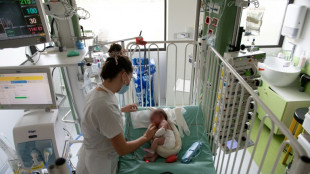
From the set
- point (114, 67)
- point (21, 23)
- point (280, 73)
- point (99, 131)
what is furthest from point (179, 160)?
point (280, 73)

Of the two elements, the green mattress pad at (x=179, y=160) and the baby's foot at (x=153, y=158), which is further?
the baby's foot at (x=153, y=158)

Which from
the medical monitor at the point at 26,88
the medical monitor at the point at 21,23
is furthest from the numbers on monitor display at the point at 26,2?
the medical monitor at the point at 26,88

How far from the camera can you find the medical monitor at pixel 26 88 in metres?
1.68

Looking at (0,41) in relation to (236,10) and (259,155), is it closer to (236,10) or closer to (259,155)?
(236,10)

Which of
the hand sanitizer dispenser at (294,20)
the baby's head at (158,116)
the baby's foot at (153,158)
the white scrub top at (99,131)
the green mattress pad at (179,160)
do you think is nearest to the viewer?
the white scrub top at (99,131)

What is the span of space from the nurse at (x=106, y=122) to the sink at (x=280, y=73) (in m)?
2.12

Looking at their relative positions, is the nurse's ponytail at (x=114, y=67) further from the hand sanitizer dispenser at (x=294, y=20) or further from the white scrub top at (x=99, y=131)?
the hand sanitizer dispenser at (x=294, y=20)

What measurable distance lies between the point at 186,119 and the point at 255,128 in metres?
1.65

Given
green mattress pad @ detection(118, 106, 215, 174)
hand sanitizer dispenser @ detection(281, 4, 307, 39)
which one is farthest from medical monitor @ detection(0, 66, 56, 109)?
hand sanitizer dispenser @ detection(281, 4, 307, 39)

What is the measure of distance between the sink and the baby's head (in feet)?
5.10

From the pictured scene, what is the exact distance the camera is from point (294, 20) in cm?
291

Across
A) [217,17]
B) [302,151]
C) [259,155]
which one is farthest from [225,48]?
[259,155]

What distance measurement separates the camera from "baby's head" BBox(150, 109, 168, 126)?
2062 millimetres

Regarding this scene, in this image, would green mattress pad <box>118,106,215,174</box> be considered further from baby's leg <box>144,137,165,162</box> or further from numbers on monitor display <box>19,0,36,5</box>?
numbers on monitor display <box>19,0,36,5</box>
